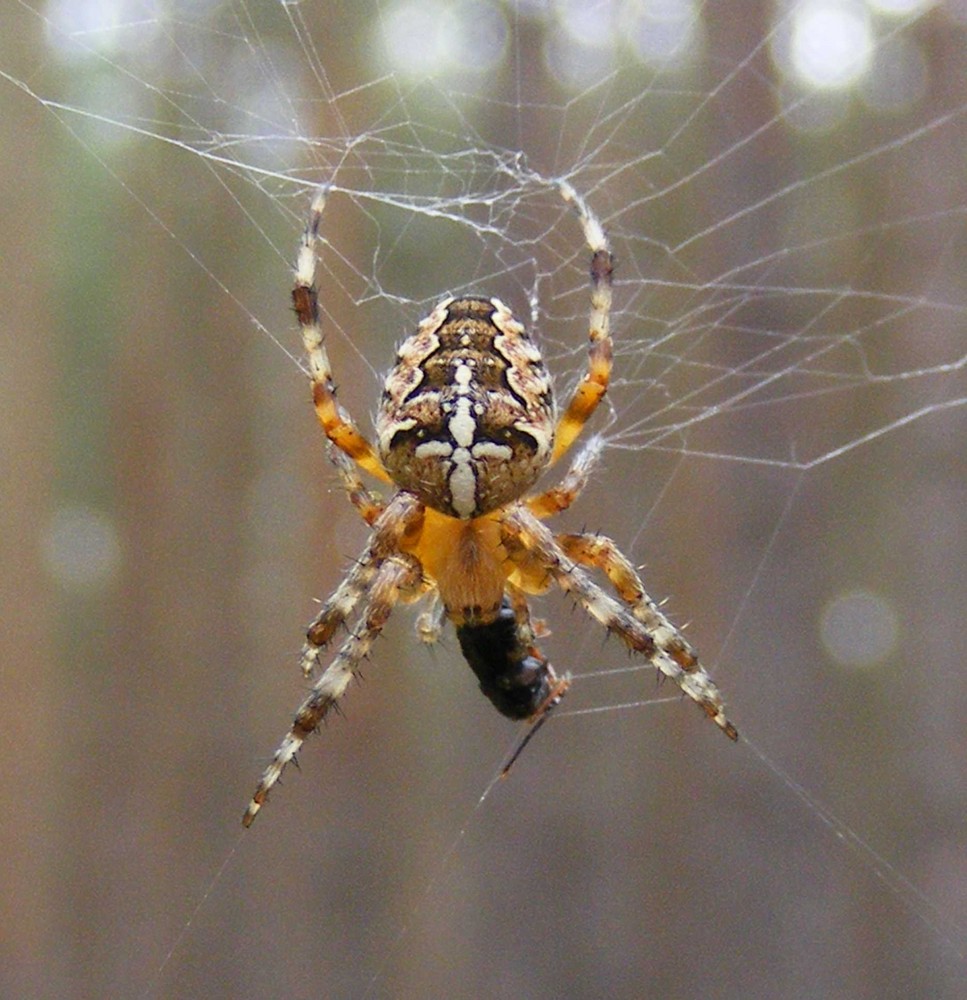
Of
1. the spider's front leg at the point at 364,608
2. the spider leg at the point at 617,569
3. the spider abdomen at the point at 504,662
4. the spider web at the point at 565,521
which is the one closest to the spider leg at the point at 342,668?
the spider's front leg at the point at 364,608

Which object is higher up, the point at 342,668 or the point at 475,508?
the point at 475,508

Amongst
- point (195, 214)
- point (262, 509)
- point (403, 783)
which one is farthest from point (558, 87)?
point (403, 783)

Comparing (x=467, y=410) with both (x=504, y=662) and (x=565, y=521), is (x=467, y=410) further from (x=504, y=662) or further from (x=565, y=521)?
(x=565, y=521)

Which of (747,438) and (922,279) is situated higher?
(922,279)

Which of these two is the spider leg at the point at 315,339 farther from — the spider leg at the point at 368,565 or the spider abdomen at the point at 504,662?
the spider abdomen at the point at 504,662

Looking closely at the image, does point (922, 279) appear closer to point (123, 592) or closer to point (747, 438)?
point (747, 438)

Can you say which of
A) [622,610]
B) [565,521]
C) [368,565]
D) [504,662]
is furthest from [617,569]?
[565,521]
